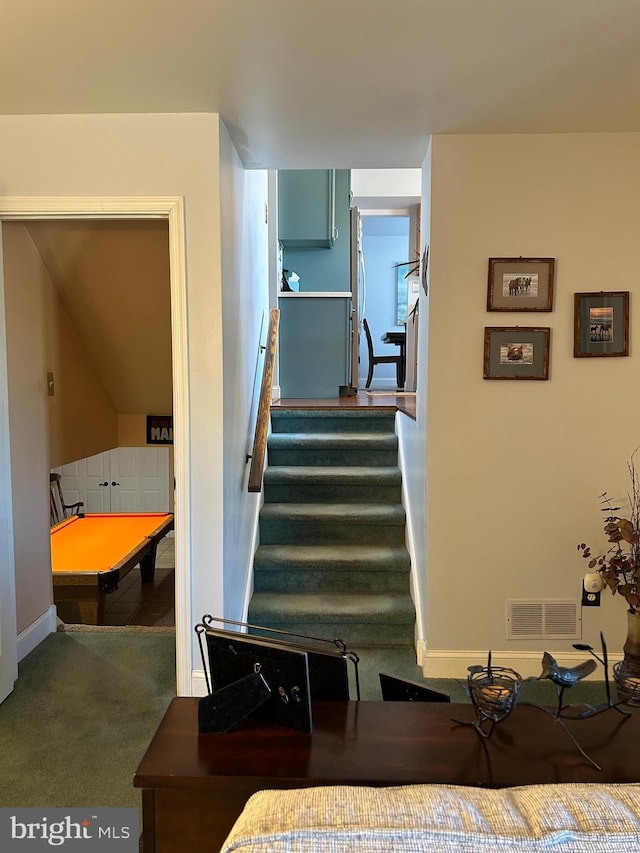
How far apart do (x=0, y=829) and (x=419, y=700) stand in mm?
1334

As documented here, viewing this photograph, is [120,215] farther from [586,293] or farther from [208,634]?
[586,293]

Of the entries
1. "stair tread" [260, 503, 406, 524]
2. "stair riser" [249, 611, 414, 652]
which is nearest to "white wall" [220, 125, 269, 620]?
"stair tread" [260, 503, 406, 524]

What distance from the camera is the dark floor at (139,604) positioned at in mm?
4281

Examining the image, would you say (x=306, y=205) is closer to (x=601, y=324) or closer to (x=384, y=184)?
(x=384, y=184)

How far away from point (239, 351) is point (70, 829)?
207 centimetres

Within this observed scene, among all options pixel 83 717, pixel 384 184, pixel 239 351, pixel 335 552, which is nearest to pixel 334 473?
pixel 335 552

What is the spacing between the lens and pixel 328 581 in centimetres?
330

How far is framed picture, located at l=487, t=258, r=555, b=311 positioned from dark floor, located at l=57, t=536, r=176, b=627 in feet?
10.5

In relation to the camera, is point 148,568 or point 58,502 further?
point 58,502

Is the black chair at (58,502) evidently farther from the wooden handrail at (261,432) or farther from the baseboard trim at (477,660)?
the baseboard trim at (477,660)

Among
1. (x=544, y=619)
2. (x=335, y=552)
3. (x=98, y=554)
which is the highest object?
(x=335, y=552)

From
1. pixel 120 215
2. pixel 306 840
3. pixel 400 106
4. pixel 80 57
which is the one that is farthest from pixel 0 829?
pixel 400 106

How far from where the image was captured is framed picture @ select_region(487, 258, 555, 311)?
266cm

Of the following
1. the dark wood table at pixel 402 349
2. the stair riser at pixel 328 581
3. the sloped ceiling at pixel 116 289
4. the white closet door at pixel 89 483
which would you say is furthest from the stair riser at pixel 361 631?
the white closet door at pixel 89 483
